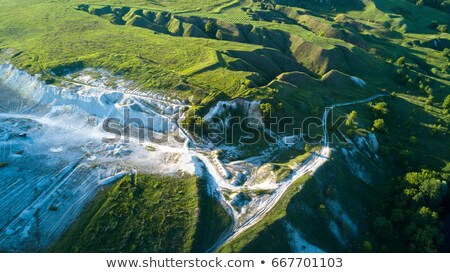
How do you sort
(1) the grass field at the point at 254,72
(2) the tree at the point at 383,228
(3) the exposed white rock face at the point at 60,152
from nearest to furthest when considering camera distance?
1. (1) the grass field at the point at 254,72
2. (3) the exposed white rock face at the point at 60,152
3. (2) the tree at the point at 383,228

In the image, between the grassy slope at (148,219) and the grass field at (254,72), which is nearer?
the grassy slope at (148,219)

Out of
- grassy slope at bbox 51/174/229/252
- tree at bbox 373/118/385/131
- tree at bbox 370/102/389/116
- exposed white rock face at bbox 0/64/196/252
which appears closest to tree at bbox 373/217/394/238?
grassy slope at bbox 51/174/229/252

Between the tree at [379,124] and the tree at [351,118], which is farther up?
the tree at [351,118]

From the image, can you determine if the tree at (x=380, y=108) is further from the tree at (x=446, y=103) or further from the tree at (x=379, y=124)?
the tree at (x=446, y=103)

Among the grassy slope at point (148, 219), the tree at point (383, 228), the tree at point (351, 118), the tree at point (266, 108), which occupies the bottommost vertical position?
the tree at point (383, 228)

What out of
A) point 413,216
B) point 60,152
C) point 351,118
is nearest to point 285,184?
point 413,216

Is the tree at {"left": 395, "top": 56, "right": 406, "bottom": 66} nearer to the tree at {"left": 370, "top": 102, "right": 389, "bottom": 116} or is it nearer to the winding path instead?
the tree at {"left": 370, "top": 102, "right": 389, "bottom": 116}

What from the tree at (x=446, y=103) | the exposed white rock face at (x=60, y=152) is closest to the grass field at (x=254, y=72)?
the tree at (x=446, y=103)
